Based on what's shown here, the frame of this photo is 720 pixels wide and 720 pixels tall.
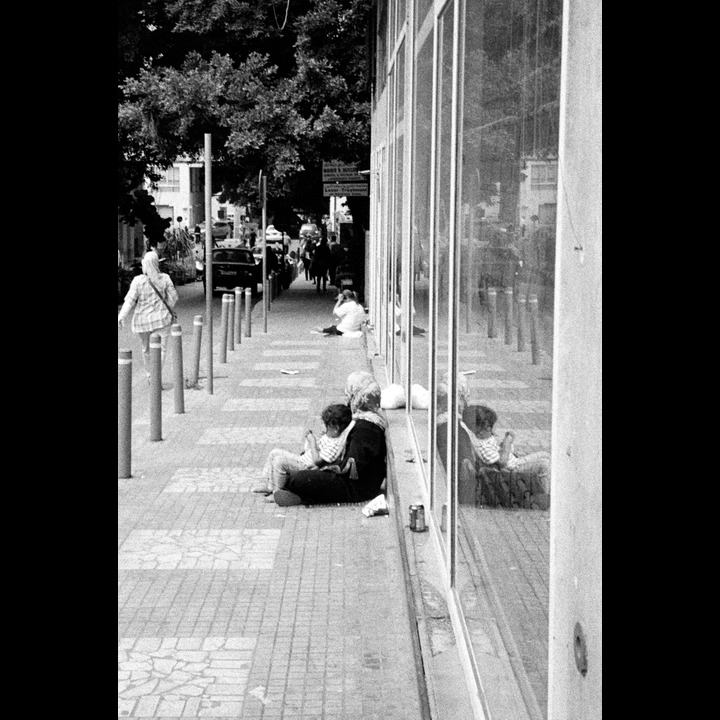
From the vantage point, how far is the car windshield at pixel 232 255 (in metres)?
36.4

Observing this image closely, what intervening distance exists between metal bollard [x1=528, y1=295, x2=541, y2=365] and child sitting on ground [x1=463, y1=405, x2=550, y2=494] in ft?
0.61

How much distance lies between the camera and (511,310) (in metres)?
2.92

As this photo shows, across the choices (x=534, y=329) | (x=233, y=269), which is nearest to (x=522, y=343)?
(x=534, y=329)

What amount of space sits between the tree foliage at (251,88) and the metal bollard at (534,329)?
24.9m

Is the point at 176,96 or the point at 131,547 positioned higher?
the point at 176,96

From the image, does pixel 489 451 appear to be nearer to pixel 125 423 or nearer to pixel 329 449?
pixel 329 449

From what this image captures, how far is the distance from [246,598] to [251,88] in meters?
22.1

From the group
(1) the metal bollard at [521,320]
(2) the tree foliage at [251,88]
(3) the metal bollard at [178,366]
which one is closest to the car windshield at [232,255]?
(2) the tree foliage at [251,88]

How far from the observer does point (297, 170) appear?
27484mm

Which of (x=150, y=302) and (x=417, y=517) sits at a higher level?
(x=150, y=302)
